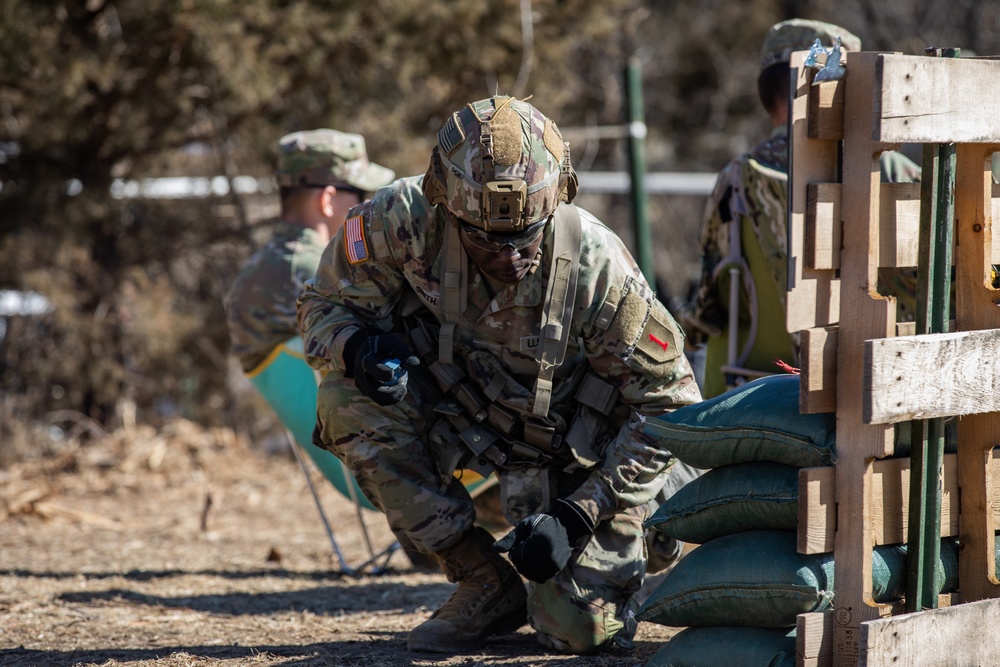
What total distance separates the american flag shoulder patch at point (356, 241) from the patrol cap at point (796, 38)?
195cm

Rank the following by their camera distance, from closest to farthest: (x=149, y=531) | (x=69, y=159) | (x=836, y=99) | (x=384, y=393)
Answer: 1. (x=836, y=99)
2. (x=384, y=393)
3. (x=149, y=531)
4. (x=69, y=159)

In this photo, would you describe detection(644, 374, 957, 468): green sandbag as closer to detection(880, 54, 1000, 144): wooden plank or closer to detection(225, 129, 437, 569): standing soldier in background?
detection(880, 54, 1000, 144): wooden plank

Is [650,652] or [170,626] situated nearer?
[650,652]

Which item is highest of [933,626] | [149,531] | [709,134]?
[709,134]

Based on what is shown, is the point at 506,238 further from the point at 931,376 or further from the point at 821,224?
the point at 931,376

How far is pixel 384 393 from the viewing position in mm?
3225

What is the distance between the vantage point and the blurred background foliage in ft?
21.8

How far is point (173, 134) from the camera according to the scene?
7.29 m

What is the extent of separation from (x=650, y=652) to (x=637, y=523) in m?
0.39

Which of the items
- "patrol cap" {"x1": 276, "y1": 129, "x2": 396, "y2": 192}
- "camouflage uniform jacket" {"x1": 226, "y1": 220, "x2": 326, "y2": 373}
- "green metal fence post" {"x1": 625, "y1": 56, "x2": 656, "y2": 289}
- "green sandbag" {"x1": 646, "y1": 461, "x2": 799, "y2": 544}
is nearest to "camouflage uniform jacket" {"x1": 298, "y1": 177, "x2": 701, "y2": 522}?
"green sandbag" {"x1": 646, "y1": 461, "x2": 799, "y2": 544}

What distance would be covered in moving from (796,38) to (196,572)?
10.9ft

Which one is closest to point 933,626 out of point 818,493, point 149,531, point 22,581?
point 818,493

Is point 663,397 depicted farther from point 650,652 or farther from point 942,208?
point 942,208

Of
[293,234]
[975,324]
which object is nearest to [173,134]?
[293,234]
